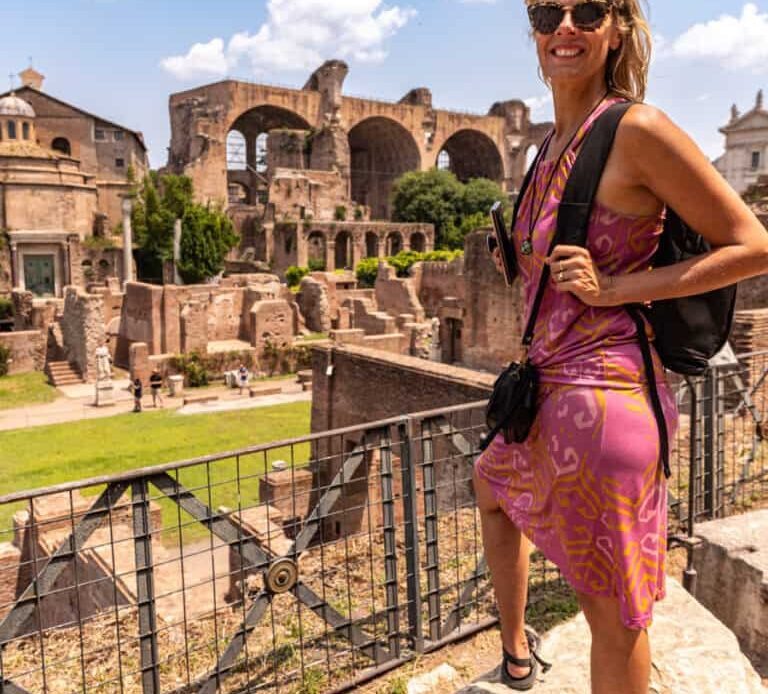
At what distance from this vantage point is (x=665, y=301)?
2072 mm

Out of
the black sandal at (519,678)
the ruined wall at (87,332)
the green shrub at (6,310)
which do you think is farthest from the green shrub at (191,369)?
the black sandal at (519,678)

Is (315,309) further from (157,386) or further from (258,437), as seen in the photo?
(258,437)

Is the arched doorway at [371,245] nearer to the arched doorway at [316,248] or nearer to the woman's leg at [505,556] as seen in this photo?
the arched doorway at [316,248]

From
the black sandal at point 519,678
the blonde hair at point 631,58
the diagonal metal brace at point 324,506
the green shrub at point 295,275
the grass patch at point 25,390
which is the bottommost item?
the grass patch at point 25,390

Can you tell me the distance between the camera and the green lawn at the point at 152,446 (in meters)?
14.3

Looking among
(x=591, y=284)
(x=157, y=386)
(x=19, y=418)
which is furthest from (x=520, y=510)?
(x=157, y=386)

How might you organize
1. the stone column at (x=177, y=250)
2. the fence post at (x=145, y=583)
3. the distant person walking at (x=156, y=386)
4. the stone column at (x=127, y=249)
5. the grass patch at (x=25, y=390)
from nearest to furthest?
the fence post at (x=145, y=583), the distant person walking at (x=156, y=386), the grass patch at (x=25, y=390), the stone column at (x=177, y=250), the stone column at (x=127, y=249)

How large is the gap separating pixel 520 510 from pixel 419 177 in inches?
2148

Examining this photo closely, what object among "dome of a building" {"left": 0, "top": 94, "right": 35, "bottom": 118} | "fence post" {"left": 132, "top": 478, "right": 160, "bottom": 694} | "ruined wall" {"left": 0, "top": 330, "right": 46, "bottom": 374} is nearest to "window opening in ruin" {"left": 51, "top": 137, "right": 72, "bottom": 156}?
"dome of a building" {"left": 0, "top": 94, "right": 35, "bottom": 118}

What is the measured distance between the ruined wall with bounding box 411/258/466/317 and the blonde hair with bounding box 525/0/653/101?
32.2m

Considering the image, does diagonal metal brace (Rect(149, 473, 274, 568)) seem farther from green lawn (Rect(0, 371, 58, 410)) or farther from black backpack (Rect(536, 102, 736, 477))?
green lawn (Rect(0, 371, 58, 410))

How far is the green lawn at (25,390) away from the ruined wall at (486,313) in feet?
43.2

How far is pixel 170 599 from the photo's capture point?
22.0 ft

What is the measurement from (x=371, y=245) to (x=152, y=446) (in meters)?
35.7
